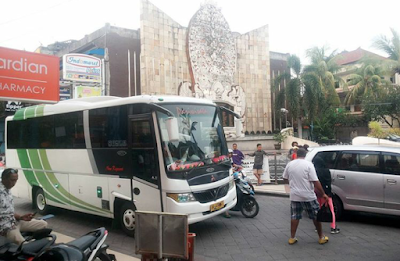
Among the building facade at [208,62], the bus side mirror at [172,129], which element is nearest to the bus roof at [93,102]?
the bus side mirror at [172,129]

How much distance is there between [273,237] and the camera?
6129mm

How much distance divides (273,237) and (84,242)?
3632 mm

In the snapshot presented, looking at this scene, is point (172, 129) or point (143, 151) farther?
point (143, 151)

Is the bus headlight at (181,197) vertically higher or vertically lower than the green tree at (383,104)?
lower

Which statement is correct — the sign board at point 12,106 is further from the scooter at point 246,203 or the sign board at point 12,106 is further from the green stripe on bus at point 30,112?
the scooter at point 246,203

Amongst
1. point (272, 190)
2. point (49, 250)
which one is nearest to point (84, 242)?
point (49, 250)

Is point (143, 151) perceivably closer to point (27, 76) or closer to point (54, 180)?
point (54, 180)

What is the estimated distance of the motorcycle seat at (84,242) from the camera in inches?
154

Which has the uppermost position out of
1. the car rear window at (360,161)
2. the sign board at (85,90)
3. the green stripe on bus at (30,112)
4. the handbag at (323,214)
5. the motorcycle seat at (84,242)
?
the sign board at (85,90)

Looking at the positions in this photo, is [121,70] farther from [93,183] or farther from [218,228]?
[218,228]

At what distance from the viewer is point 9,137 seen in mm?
9672

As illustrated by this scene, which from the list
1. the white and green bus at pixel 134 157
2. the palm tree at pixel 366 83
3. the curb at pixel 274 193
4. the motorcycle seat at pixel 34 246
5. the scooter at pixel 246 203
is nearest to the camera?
the motorcycle seat at pixel 34 246

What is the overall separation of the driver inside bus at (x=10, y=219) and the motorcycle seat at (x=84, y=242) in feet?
3.09

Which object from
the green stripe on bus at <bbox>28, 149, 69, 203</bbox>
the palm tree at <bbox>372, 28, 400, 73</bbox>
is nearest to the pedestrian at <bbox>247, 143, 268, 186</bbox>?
the green stripe on bus at <bbox>28, 149, 69, 203</bbox>
